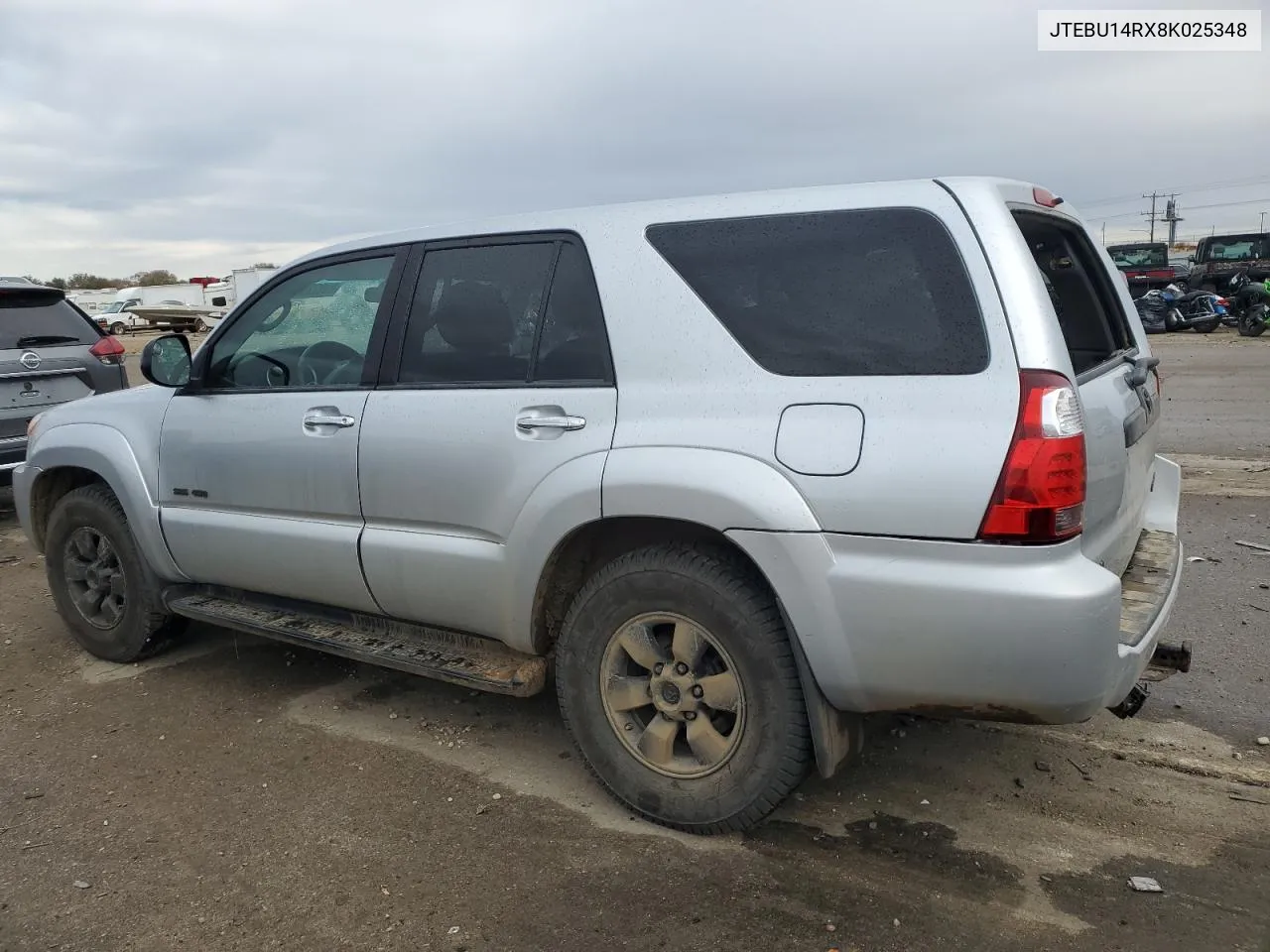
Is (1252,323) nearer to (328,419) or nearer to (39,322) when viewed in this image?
(39,322)

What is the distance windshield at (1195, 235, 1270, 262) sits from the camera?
952 inches

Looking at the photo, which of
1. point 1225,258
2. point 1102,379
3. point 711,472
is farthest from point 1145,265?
point 711,472

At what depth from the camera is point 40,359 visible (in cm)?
734

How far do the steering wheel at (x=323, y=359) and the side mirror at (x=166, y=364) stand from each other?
0.64 m

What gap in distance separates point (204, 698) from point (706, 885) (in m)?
2.62

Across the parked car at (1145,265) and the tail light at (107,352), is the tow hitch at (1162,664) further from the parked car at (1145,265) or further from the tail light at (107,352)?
the parked car at (1145,265)

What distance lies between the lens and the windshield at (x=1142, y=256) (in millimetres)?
26734

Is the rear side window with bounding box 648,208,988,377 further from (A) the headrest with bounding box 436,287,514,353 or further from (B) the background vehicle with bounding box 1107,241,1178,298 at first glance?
(B) the background vehicle with bounding box 1107,241,1178,298

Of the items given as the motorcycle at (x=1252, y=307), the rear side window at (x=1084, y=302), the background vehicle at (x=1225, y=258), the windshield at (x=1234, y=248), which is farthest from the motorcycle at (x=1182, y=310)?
the rear side window at (x=1084, y=302)

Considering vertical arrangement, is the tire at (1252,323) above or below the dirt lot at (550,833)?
above

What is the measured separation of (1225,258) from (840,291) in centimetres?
2645

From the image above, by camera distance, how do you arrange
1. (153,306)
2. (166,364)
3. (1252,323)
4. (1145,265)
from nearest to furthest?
1. (166,364)
2. (1252,323)
3. (1145,265)
4. (153,306)

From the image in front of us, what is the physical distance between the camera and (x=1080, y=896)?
8.84 ft

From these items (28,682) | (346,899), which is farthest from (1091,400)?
(28,682)
